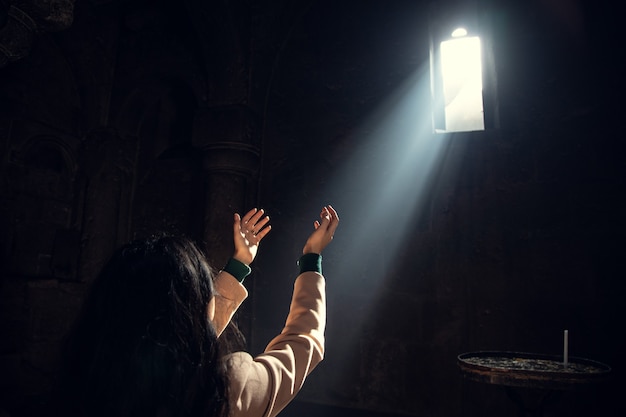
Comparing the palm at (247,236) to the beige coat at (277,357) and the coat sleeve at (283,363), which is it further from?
the coat sleeve at (283,363)

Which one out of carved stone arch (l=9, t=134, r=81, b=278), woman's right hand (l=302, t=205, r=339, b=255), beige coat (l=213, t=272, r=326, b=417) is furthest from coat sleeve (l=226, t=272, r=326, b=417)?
carved stone arch (l=9, t=134, r=81, b=278)

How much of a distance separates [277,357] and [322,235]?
0.49 meters

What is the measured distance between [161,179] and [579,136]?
4067mm

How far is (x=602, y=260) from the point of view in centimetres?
312

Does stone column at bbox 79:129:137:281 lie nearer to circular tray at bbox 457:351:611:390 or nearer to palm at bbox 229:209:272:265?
palm at bbox 229:209:272:265

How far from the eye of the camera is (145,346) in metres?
0.88

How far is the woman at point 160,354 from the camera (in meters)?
0.86

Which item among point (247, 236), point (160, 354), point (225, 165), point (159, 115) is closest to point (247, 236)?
point (247, 236)

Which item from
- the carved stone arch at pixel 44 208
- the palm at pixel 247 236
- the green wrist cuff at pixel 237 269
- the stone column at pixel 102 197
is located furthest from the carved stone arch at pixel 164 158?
the green wrist cuff at pixel 237 269

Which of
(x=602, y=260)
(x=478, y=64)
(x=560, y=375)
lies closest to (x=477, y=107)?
(x=478, y=64)

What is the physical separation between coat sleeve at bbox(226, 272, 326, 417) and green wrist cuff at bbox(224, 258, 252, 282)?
18 cm

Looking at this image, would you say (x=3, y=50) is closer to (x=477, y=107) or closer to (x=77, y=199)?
(x=77, y=199)

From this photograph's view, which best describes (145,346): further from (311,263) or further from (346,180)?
(346,180)

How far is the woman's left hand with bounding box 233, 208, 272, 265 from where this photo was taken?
4.50ft
